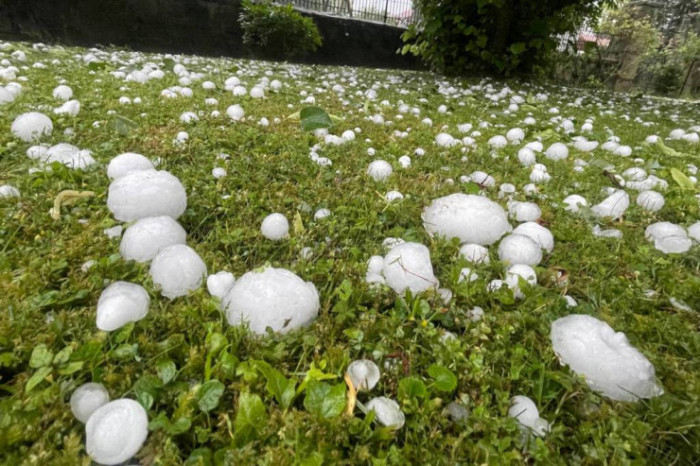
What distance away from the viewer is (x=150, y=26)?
7336mm

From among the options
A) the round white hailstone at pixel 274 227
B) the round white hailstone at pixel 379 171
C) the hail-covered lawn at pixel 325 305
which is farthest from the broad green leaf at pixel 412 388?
the round white hailstone at pixel 379 171

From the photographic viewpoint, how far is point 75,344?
982 mm

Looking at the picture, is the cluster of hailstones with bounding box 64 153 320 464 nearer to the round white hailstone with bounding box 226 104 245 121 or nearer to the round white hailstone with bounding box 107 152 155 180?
the round white hailstone with bounding box 107 152 155 180

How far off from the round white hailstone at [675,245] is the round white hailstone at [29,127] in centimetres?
302

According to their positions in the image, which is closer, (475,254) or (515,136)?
(475,254)

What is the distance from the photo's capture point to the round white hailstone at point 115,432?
2.49 ft

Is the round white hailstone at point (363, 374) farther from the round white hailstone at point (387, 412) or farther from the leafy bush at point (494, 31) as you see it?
the leafy bush at point (494, 31)

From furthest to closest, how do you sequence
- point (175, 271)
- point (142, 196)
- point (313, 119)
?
point (313, 119) < point (142, 196) < point (175, 271)

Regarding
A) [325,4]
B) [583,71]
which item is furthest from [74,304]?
[583,71]

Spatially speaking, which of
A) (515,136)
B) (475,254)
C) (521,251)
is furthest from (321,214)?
(515,136)

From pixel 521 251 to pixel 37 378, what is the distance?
147 centimetres

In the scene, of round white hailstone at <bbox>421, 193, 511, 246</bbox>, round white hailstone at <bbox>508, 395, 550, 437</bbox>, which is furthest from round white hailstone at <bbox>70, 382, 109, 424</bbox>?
round white hailstone at <bbox>421, 193, 511, 246</bbox>

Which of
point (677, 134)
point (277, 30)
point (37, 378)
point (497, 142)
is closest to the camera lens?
point (37, 378)

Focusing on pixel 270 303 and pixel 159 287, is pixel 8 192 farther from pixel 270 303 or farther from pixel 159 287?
pixel 270 303
